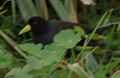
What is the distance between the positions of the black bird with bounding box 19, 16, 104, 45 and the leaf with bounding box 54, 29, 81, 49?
1.46 metres

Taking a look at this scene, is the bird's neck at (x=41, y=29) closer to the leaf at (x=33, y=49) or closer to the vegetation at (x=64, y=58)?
the vegetation at (x=64, y=58)

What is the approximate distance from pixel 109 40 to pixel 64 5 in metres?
1.29

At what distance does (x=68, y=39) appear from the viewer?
2066 millimetres

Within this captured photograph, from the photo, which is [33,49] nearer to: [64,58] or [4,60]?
[4,60]

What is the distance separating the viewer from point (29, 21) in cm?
389

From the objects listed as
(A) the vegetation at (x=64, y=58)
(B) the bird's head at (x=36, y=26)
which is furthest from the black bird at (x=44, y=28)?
(A) the vegetation at (x=64, y=58)

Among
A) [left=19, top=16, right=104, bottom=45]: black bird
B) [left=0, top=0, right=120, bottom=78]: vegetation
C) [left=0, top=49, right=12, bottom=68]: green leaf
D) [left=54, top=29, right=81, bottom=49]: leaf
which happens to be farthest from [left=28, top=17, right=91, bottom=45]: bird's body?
[left=0, top=49, right=12, bottom=68]: green leaf

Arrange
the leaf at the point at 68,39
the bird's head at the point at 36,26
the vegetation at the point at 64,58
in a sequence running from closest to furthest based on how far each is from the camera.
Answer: the vegetation at the point at 64,58, the leaf at the point at 68,39, the bird's head at the point at 36,26

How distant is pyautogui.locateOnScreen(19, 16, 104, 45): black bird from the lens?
12.1 feet

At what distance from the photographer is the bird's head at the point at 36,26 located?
12.6 ft

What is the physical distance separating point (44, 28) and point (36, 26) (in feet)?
0.38

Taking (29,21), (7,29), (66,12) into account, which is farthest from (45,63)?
(29,21)

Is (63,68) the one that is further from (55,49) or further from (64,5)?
(64,5)

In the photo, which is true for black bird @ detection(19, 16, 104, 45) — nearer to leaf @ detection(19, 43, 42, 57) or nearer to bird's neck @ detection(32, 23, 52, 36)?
bird's neck @ detection(32, 23, 52, 36)
